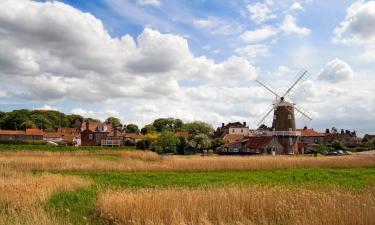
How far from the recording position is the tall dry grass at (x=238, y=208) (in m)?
9.84

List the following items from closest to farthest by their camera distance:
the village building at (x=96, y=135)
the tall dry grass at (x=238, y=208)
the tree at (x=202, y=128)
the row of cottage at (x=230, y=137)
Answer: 1. the tall dry grass at (x=238, y=208)
2. the row of cottage at (x=230, y=137)
3. the village building at (x=96, y=135)
4. the tree at (x=202, y=128)

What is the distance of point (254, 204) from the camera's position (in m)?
12.2

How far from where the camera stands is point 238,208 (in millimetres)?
11812

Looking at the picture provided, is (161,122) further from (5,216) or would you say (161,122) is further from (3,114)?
(5,216)

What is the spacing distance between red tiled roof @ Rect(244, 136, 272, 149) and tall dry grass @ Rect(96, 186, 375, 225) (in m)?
66.7

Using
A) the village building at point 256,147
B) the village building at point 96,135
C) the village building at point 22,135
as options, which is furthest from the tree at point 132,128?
the village building at point 256,147

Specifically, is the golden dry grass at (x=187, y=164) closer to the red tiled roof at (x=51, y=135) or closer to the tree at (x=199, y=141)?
the tree at (x=199, y=141)

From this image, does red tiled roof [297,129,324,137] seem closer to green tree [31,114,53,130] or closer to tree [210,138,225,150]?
tree [210,138,225,150]

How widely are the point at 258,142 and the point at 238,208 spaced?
72.1 meters

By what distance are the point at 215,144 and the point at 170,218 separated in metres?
87.2

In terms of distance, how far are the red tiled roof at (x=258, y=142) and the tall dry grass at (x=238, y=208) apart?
66.7 meters

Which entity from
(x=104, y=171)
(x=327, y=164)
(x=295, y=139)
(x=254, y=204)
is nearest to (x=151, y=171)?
(x=104, y=171)

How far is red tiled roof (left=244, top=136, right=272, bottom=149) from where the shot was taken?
7919cm

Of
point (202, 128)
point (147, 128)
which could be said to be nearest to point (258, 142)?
point (202, 128)
